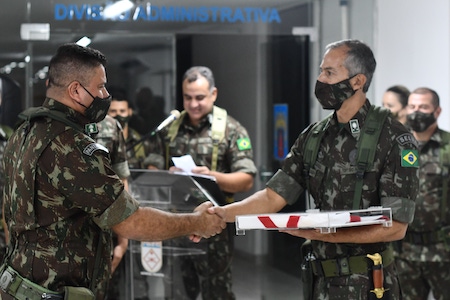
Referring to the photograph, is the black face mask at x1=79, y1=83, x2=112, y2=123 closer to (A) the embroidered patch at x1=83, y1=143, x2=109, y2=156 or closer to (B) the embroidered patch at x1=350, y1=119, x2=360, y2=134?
(A) the embroidered patch at x1=83, y1=143, x2=109, y2=156

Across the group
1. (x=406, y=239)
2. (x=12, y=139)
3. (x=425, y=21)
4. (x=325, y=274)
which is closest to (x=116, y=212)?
(x=12, y=139)

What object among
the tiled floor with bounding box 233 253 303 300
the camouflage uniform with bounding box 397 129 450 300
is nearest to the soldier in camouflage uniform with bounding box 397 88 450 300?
the camouflage uniform with bounding box 397 129 450 300

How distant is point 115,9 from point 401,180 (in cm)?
328

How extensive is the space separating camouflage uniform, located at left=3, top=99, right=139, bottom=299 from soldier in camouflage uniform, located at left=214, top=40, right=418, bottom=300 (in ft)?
2.73

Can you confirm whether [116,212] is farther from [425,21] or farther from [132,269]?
[425,21]

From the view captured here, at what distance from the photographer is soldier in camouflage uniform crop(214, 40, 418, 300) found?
144 inches

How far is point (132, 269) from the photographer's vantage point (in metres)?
5.38

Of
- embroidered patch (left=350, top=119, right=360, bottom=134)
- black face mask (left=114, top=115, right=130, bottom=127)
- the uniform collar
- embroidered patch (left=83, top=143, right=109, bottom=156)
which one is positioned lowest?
embroidered patch (left=83, top=143, right=109, bottom=156)

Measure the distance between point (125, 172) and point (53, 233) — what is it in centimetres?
168

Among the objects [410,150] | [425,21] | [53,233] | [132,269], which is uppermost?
[425,21]

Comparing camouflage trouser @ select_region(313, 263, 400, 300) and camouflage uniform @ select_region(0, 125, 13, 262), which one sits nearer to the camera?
camouflage trouser @ select_region(313, 263, 400, 300)

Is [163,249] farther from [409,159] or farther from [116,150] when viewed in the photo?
[409,159]

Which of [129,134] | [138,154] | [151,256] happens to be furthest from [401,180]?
[129,134]

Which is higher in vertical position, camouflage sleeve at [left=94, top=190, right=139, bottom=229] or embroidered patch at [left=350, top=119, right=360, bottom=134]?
embroidered patch at [left=350, top=119, right=360, bottom=134]
